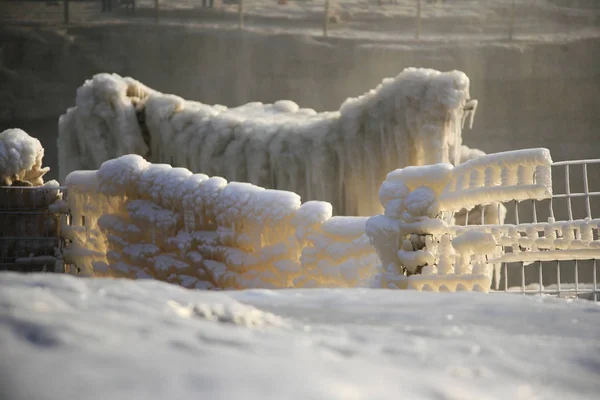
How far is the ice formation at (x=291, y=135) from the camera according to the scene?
8.66 meters

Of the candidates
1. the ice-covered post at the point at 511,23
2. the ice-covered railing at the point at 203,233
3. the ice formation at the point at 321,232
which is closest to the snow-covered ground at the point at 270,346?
the ice formation at the point at 321,232

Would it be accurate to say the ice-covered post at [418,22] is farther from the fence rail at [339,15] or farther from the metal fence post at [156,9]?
the metal fence post at [156,9]

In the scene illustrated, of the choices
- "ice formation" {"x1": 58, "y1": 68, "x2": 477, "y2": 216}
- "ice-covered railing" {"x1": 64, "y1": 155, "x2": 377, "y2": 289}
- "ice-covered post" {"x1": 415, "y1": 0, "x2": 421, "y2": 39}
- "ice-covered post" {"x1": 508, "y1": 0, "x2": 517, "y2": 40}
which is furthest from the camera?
"ice-covered post" {"x1": 415, "y1": 0, "x2": 421, "y2": 39}

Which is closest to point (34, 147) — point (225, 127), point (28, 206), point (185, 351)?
point (28, 206)

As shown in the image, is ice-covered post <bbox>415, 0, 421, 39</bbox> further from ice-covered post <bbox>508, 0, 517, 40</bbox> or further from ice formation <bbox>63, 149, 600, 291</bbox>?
ice formation <bbox>63, 149, 600, 291</bbox>

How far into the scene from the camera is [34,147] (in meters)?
7.59

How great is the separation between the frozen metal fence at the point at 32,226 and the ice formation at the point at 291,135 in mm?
3082

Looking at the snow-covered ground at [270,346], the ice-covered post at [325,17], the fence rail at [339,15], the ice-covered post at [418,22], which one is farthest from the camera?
the fence rail at [339,15]

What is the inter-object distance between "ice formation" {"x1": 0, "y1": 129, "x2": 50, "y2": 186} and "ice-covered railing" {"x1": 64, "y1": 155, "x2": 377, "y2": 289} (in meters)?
0.80

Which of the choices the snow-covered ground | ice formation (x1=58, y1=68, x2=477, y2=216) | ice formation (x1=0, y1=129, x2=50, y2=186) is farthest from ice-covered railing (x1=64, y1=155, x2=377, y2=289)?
ice formation (x1=58, y1=68, x2=477, y2=216)

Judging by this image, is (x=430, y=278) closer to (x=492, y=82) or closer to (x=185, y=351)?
(x=185, y=351)

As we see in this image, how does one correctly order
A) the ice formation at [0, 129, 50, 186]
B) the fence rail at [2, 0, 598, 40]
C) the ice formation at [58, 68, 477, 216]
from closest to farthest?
the ice formation at [0, 129, 50, 186] → the ice formation at [58, 68, 477, 216] → the fence rail at [2, 0, 598, 40]

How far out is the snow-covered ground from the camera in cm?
122

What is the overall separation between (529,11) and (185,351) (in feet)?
57.8
